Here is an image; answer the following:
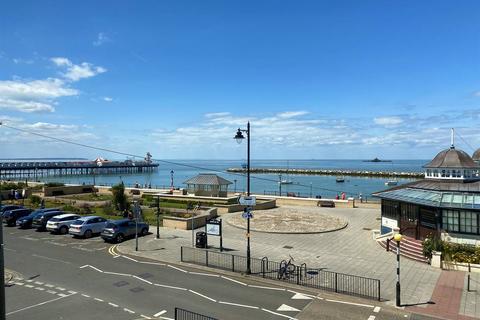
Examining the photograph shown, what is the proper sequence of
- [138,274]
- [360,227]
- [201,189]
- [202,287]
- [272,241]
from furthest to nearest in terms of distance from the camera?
1. [201,189]
2. [360,227]
3. [272,241]
4. [138,274]
5. [202,287]

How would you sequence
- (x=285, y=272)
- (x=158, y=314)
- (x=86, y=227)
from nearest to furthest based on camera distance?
(x=158, y=314), (x=285, y=272), (x=86, y=227)

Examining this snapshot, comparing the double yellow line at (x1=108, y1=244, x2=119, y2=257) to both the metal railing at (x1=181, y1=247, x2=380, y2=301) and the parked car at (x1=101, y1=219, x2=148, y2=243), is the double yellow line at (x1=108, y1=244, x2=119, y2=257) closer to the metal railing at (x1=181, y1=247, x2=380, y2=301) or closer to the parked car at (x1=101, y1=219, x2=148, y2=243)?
the parked car at (x1=101, y1=219, x2=148, y2=243)

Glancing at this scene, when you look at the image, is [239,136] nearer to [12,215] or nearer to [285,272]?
[285,272]

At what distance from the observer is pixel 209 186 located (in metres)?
49.5

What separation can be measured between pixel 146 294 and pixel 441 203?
1954 centimetres

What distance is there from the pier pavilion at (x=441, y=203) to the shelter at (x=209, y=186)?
77.4ft

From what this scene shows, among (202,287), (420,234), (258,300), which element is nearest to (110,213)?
(202,287)

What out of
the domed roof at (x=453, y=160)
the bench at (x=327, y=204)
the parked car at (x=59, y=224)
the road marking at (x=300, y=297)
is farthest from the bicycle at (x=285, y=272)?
the bench at (x=327, y=204)

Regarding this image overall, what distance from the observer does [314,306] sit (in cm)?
1536

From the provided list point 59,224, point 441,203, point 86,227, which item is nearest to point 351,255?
point 441,203

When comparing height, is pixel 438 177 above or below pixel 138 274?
above

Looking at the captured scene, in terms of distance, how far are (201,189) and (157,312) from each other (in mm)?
35639

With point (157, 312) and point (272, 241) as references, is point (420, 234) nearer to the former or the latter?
point (272, 241)

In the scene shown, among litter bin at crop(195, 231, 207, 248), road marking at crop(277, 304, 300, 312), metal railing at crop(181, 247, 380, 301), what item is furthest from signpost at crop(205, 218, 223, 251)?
road marking at crop(277, 304, 300, 312)
